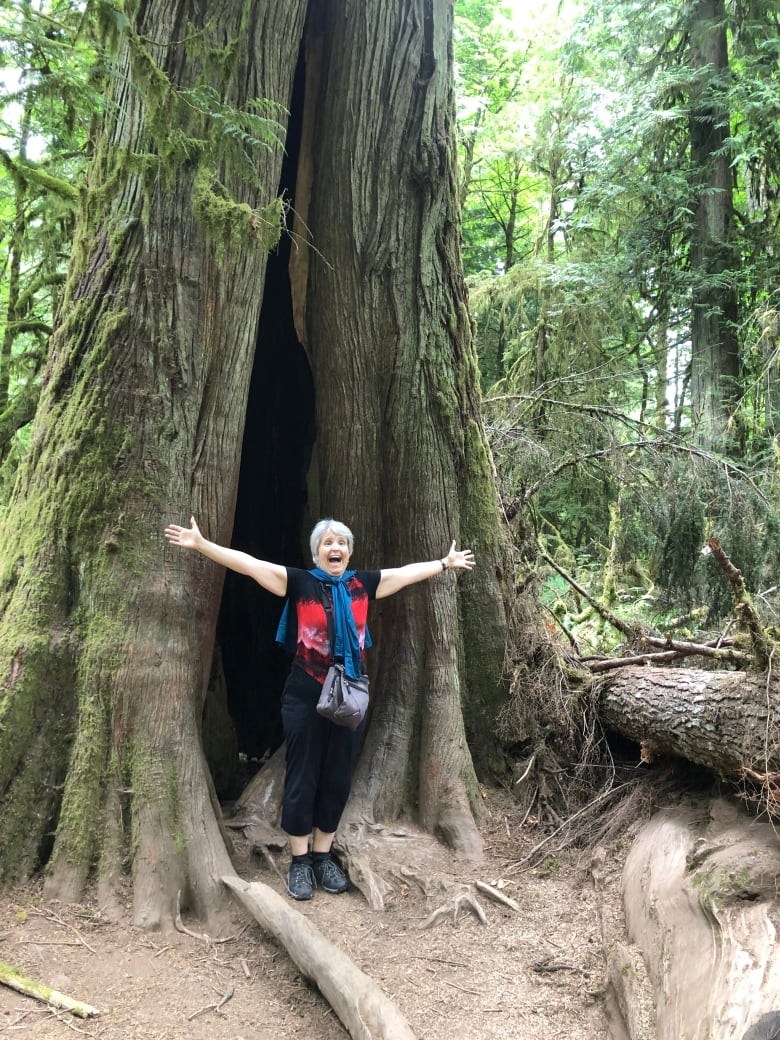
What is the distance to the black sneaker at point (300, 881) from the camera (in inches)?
148

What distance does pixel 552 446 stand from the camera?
687 cm

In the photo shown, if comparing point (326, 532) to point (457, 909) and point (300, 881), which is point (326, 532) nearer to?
point (300, 881)

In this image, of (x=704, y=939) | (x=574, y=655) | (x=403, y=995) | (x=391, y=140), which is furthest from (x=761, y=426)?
(x=403, y=995)

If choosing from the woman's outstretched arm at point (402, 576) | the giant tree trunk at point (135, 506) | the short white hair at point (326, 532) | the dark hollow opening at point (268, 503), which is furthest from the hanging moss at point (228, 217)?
the dark hollow opening at point (268, 503)

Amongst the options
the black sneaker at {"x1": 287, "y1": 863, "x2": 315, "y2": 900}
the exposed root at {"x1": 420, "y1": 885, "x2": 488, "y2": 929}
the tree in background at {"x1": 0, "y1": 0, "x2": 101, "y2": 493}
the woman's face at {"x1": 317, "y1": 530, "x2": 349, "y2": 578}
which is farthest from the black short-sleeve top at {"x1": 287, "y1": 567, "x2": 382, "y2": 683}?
the tree in background at {"x1": 0, "y1": 0, "x2": 101, "y2": 493}

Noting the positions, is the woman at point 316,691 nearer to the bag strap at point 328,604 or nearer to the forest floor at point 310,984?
the bag strap at point 328,604

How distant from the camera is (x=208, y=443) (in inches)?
162

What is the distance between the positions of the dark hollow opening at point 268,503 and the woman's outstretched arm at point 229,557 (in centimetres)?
163

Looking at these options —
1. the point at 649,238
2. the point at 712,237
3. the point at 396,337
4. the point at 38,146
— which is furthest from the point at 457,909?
the point at 712,237

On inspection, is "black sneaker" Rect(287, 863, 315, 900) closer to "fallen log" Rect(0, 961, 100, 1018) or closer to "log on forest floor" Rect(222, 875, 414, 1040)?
"log on forest floor" Rect(222, 875, 414, 1040)

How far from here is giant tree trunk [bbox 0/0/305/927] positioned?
3.46 meters

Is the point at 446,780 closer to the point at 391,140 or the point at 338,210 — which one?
the point at 338,210

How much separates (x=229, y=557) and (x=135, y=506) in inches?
23.9

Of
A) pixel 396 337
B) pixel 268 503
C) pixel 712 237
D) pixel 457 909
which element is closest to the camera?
pixel 457 909
